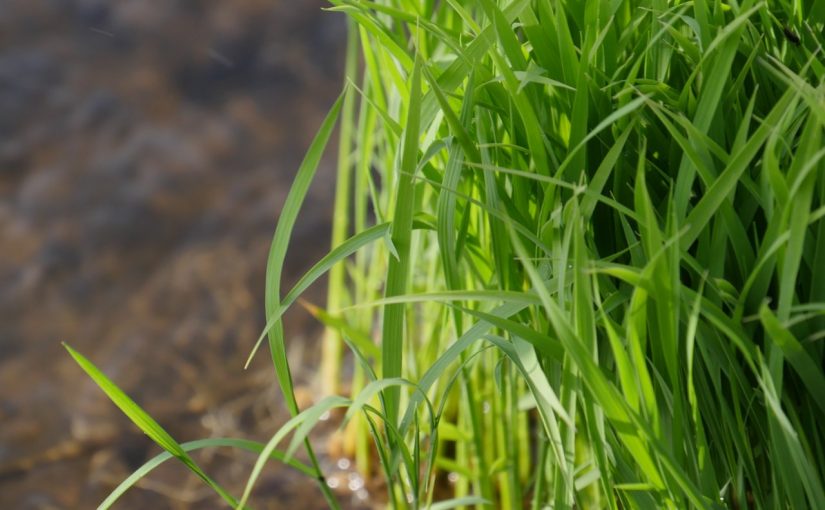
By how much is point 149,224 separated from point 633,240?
1.26 metres

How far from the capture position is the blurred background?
4.88 ft

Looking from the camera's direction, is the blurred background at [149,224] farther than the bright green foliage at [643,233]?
Yes

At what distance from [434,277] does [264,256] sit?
714 millimetres

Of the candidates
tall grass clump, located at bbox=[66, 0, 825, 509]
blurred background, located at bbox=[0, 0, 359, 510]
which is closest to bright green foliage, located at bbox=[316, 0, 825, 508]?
tall grass clump, located at bbox=[66, 0, 825, 509]

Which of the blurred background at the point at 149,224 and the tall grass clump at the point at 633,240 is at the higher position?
the tall grass clump at the point at 633,240

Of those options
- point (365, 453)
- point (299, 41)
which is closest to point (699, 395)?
point (365, 453)

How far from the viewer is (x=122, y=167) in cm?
178

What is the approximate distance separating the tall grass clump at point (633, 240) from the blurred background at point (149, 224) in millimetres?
807

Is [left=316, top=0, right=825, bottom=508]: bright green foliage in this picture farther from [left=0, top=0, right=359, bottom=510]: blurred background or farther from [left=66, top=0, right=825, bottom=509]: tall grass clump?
[left=0, top=0, right=359, bottom=510]: blurred background

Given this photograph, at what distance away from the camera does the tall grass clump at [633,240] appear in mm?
546

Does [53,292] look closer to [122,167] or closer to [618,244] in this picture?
[122,167]

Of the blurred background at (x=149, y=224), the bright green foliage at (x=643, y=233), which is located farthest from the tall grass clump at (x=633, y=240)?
the blurred background at (x=149, y=224)

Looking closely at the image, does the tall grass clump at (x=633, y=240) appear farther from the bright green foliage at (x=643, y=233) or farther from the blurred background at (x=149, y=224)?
the blurred background at (x=149, y=224)

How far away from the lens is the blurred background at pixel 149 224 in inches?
58.5
